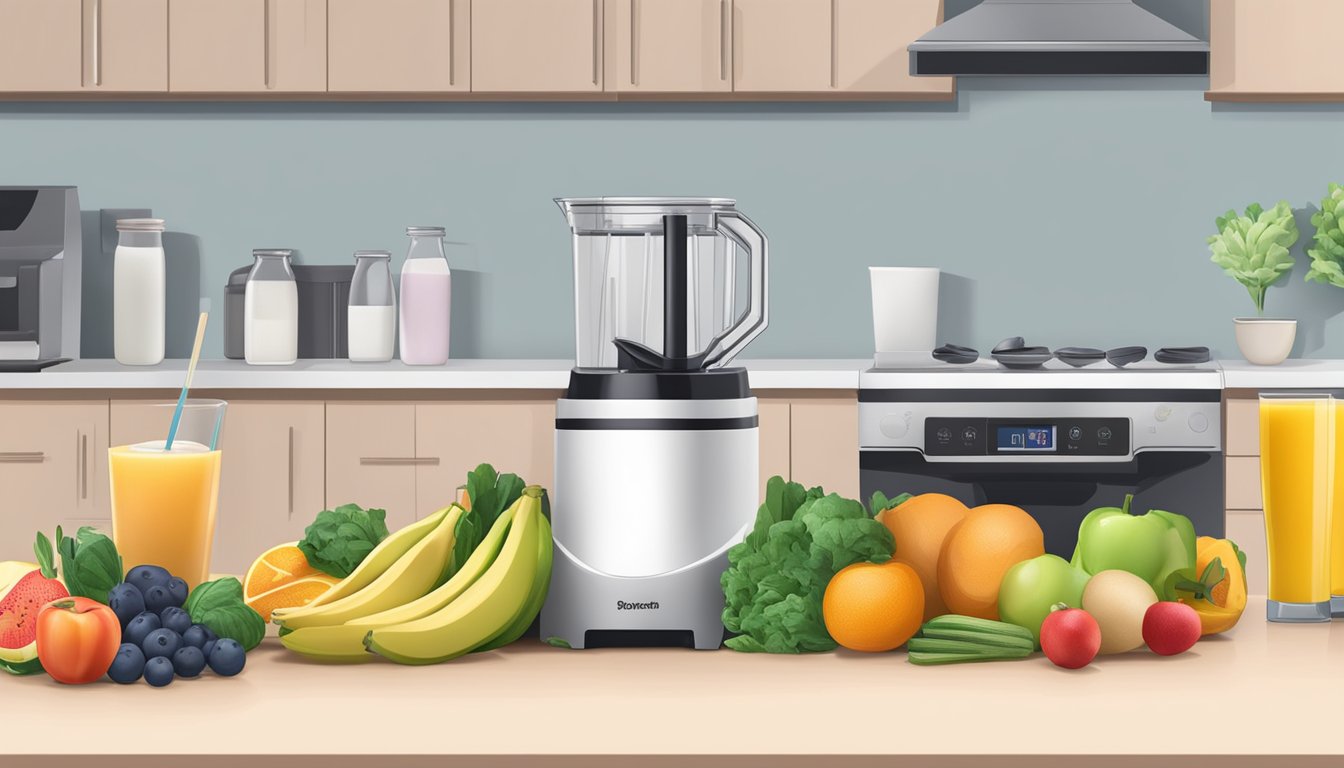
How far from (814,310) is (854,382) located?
72cm

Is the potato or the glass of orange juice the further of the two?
the glass of orange juice

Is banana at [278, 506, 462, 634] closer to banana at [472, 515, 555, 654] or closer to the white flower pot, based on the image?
banana at [472, 515, 555, 654]

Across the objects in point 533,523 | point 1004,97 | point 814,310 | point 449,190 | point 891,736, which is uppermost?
point 1004,97

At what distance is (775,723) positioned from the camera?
1.02 metres

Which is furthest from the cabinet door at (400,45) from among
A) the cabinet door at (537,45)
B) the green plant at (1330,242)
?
the green plant at (1330,242)

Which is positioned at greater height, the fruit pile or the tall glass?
the tall glass

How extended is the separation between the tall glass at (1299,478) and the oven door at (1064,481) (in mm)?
2022

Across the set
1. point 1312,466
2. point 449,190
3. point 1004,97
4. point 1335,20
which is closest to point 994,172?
point 1004,97

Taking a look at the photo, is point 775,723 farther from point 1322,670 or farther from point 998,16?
point 998,16

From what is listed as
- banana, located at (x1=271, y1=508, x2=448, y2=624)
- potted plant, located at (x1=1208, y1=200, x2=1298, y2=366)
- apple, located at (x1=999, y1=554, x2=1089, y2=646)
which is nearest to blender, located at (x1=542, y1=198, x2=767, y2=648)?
banana, located at (x1=271, y1=508, x2=448, y2=624)

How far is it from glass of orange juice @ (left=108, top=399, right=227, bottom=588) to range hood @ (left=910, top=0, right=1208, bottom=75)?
2.53 m

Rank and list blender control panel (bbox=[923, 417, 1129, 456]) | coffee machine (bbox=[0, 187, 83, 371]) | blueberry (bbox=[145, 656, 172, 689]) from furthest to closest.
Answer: coffee machine (bbox=[0, 187, 83, 371]) → blender control panel (bbox=[923, 417, 1129, 456]) → blueberry (bbox=[145, 656, 172, 689])

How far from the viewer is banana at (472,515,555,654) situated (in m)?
1.27

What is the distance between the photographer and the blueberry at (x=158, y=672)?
1117 millimetres
